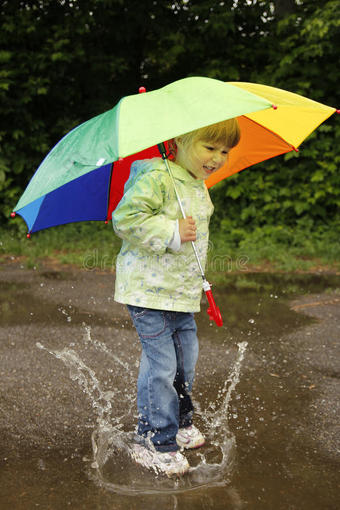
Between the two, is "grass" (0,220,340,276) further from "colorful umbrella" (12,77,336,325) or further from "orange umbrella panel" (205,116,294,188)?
"colorful umbrella" (12,77,336,325)

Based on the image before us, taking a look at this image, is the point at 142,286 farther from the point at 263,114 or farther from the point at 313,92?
the point at 313,92

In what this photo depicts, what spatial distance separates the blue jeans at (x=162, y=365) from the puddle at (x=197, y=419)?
0.20m

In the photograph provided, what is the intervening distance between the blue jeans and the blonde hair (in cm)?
78

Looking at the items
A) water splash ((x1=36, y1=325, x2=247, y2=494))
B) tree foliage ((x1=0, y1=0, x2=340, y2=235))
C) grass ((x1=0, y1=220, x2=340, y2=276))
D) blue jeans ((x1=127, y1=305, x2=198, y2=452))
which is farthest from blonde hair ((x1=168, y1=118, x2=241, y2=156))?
tree foliage ((x1=0, y1=0, x2=340, y2=235))

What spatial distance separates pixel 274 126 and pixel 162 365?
4.33ft

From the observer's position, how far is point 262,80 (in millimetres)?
8641

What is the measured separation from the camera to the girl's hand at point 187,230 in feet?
7.87

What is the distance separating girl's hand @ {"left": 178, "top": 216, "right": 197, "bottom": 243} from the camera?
7.87 ft

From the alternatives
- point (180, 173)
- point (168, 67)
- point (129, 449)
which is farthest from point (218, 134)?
point (168, 67)

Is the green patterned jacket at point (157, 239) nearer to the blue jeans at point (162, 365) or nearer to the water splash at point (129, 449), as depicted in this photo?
the blue jeans at point (162, 365)

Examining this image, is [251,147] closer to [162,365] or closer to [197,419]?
[162,365]

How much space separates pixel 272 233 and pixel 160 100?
236 inches

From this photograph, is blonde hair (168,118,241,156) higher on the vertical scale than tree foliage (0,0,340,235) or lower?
higher

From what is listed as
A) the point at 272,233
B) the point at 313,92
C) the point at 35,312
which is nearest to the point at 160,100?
the point at 35,312
